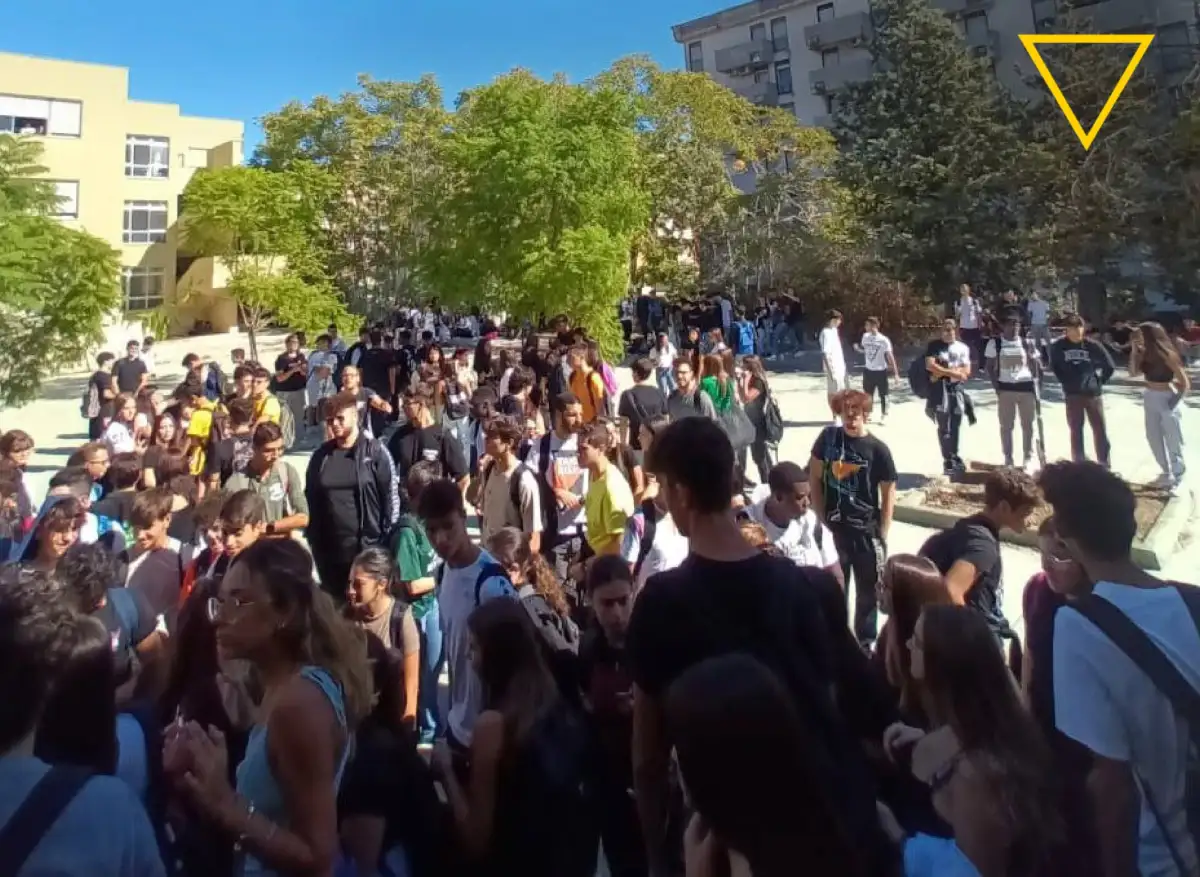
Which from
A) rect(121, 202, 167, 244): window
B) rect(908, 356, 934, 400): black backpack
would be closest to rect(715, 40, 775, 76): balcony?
rect(121, 202, 167, 244): window

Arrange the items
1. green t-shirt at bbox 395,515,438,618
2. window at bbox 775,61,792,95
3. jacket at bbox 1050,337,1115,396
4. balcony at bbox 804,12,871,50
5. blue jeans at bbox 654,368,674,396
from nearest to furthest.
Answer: green t-shirt at bbox 395,515,438,618
jacket at bbox 1050,337,1115,396
blue jeans at bbox 654,368,674,396
balcony at bbox 804,12,871,50
window at bbox 775,61,792,95

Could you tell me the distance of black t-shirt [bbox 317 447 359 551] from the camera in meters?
4.96

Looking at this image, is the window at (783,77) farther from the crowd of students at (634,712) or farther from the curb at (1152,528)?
the crowd of students at (634,712)

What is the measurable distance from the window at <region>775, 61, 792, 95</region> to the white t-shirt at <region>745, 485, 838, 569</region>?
5385cm

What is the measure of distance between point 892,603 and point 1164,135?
26831 millimetres

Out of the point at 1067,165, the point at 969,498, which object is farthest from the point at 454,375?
the point at 1067,165

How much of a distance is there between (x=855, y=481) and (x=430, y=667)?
2528 mm

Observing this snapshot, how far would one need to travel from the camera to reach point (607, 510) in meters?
4.82

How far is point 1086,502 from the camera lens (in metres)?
2.19

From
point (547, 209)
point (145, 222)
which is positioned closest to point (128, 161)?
point (145, 222)

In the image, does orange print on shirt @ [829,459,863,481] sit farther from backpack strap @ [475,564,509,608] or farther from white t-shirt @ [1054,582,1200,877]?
white t-shirt @ [1054,582,1200,877]

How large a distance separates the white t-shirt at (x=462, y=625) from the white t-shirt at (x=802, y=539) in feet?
4.76

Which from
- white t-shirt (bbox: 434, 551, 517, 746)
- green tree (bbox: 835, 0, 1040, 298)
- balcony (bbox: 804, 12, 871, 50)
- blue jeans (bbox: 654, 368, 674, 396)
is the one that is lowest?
white t-shirt (bbox: 434, 551, 517, 746)

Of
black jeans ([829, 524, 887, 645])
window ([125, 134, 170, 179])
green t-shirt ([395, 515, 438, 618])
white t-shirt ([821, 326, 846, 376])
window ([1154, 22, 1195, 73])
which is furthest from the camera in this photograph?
window ([125, 134, 170, 179])
